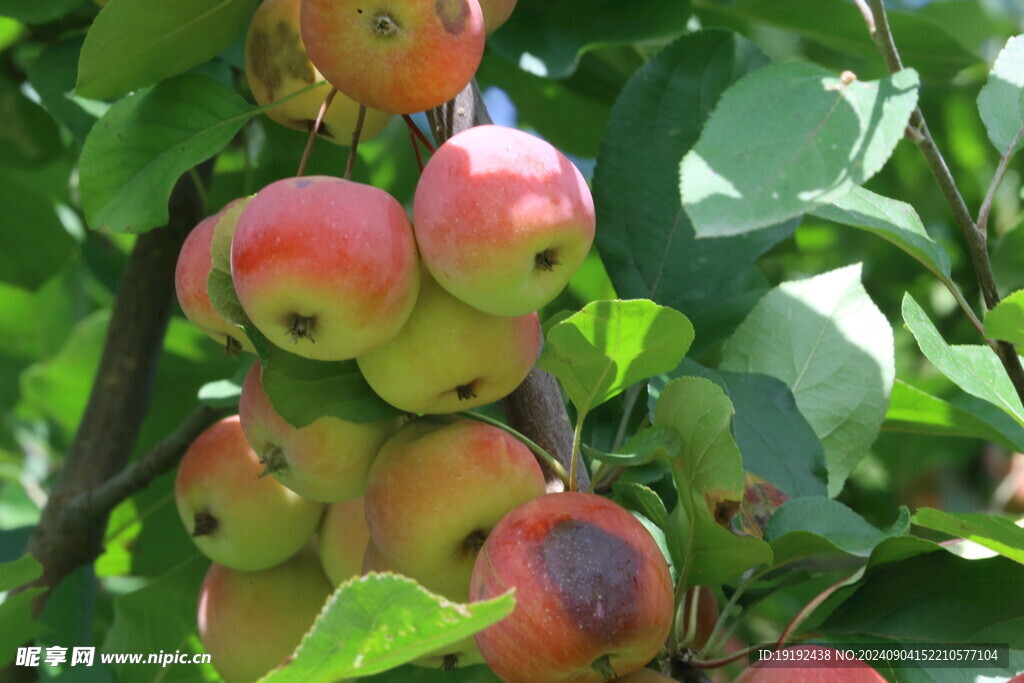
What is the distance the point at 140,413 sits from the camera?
1.45 metres

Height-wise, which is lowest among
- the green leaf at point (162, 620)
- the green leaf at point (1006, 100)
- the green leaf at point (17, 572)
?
the green leaf at point (162, 620)

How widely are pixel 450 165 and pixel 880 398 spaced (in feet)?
1.91

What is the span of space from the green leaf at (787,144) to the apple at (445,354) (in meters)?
0.20

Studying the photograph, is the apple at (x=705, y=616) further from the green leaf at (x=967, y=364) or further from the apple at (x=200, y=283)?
the apple at (x=200, y=283)

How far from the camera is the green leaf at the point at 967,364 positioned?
2.60 ft

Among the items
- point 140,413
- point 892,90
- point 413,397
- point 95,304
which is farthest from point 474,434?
point 95,304

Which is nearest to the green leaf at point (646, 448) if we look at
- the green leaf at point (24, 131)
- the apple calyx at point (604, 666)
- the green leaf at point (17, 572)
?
the apple calyx at point (604, 666)

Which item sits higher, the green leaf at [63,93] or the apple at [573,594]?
the apple at [573,594]

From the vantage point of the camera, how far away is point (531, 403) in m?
0.91

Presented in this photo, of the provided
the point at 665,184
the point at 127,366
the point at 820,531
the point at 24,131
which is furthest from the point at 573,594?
the point at 24,131

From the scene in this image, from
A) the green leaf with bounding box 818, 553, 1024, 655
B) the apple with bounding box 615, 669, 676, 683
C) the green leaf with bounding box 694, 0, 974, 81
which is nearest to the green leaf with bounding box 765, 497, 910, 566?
the green leaf with bounding box 818, 553, 1024, 655

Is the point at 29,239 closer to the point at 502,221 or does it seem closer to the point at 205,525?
the point at 205,525

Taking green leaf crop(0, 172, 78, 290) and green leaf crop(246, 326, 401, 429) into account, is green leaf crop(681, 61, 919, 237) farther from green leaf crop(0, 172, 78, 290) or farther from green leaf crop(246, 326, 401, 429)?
green leaf crop(0, 172, 78, 290)

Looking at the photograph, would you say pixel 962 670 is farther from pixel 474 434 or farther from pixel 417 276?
pixel 417 276
